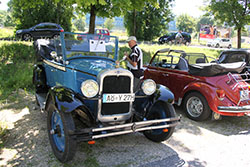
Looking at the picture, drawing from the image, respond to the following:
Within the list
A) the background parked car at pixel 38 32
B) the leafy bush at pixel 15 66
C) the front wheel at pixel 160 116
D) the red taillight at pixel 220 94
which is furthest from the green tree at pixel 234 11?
the front wheel at pixel 160 116

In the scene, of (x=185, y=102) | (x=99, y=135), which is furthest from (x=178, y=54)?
(x=99, y=135)

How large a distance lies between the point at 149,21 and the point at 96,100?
25439 millimetres

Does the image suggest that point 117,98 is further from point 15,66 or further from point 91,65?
point 15,66

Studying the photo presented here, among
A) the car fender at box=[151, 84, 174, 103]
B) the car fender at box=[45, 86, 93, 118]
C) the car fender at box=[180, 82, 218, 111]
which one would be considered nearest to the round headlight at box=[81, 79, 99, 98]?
the car fender at box=[45, 86, 93, 118]

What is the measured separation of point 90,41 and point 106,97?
182 cm

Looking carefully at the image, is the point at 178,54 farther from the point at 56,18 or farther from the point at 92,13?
the point at 56,18

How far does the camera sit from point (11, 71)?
26.7 feet

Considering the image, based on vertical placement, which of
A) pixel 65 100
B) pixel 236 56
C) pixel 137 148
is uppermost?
pixel 236 56

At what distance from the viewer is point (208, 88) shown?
5.14 metres

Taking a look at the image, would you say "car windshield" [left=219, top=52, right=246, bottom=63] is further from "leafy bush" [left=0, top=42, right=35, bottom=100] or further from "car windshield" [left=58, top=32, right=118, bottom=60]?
"leafy bush" [left=0, top=42, right=35, bottom=100]

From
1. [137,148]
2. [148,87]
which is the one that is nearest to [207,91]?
[148,87]

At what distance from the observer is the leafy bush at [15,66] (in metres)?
7.09

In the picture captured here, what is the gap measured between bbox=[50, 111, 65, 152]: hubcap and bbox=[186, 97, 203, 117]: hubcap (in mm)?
3489

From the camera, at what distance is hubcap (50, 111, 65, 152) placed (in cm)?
345
